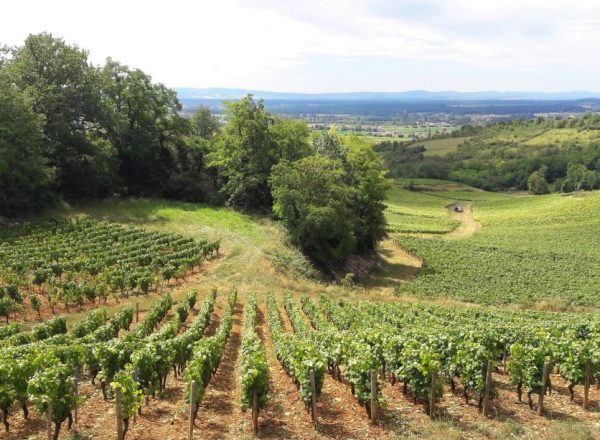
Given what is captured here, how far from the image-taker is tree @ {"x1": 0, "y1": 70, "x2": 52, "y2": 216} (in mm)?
49219

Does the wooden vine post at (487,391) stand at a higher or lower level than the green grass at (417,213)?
higher

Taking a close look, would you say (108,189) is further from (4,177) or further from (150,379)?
(150,379)

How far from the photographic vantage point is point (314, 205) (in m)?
54.1

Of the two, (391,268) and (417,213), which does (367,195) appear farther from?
(417,213)

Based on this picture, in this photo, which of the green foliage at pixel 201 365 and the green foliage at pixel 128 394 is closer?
the green foliage at pixel 128 394

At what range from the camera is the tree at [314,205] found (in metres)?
53.5

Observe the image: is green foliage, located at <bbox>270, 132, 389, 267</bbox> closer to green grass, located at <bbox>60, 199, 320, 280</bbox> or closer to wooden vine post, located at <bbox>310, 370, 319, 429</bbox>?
green grass, located at <bbox>60, 199, 320, 280</bbox>

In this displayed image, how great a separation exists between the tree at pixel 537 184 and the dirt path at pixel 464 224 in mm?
40646

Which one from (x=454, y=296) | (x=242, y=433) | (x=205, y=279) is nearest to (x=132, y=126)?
(x=205, y=279)

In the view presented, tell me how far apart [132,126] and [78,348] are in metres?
54.9

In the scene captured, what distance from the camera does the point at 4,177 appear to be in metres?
50.2

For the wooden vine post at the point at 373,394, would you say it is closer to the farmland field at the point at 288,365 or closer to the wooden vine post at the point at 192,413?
the farmland field at the point at 288,365

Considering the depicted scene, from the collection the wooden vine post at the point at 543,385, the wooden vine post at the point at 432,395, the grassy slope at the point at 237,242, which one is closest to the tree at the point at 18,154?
the grassy slope at the point at 237,242

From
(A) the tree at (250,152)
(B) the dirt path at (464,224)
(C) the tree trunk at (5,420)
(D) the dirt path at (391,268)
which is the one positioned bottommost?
(B) the dirt path at (464,224)
